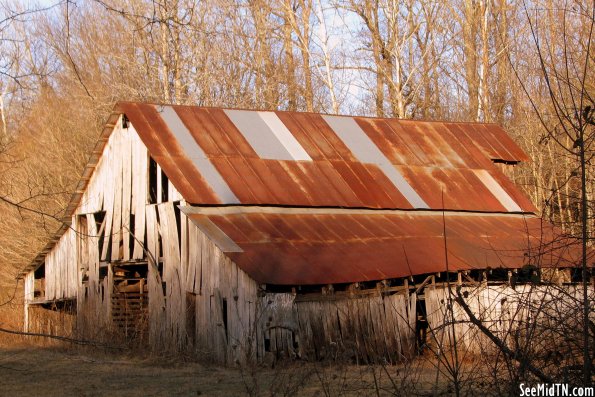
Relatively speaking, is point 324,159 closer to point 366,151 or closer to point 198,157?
point 366,151

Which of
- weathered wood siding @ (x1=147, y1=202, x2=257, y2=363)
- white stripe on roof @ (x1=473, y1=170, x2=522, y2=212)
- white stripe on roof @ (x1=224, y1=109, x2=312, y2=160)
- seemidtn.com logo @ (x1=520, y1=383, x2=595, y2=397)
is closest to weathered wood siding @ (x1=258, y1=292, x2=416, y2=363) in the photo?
weathered wood siding @ (x1=147, y1=202, x2=257, y2=363)

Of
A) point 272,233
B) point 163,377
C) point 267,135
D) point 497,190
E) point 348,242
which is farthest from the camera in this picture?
point 497,190

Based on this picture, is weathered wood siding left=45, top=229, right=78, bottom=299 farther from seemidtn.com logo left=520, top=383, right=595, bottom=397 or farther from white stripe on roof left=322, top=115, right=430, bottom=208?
seemidtn.com logo left=520, top=383, right=595, bottom=397

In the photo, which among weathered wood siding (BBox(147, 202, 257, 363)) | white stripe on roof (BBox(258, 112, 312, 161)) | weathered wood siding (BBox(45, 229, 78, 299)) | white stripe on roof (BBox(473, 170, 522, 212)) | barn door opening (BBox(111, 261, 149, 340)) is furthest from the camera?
white stripe on roof (BBox(473, 170, 522, 212))

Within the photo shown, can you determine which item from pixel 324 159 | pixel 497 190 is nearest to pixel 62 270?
pixel 324 159

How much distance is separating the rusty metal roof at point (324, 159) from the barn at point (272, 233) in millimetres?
49

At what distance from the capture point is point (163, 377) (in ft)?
46.9

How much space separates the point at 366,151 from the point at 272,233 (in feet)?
18.6

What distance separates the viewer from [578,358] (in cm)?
694

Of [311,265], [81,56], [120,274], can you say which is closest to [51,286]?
[120,274]

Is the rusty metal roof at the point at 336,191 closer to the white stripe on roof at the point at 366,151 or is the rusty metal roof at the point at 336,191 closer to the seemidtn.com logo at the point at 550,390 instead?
the white stripe on roof at the point at 366,151

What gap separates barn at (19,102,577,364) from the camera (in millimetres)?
17031

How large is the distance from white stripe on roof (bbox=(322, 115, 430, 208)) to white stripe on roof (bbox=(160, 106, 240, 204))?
455cm

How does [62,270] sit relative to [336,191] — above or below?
below
